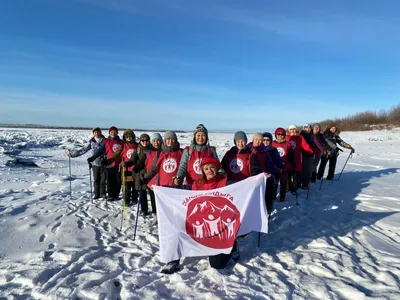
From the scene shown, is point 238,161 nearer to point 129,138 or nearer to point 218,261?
point 218,261

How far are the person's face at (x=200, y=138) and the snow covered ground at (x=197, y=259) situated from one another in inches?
82.1

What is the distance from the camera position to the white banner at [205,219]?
4246mm

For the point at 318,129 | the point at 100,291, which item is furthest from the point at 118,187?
the point at 318,129

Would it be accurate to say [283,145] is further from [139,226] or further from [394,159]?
[394,159]

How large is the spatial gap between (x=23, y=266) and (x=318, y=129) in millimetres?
9426

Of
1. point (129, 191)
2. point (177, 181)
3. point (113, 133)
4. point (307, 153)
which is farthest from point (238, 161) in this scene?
point (307, 153)

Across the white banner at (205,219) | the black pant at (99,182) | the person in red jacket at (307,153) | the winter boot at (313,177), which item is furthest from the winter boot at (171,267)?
the winter boot at (313,177)

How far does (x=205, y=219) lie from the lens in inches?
171

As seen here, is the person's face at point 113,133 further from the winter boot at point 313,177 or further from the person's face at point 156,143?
the winter boot at point 313,177

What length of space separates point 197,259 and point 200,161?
169 cm

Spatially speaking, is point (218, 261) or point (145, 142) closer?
point (218, 261)

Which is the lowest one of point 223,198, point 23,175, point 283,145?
point 23,175

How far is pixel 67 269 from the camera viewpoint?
4305 mm

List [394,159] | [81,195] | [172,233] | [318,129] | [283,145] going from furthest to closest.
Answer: [394,159] < [318,129] < [81,195] < [283,145] < [172,233]
